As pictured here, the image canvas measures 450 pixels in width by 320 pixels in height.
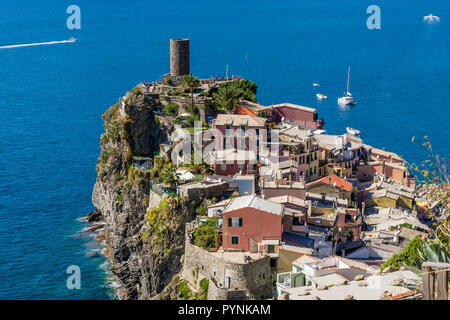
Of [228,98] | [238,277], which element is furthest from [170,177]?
[228,98]

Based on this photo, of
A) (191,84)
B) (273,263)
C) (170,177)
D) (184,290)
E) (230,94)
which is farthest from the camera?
(230,94)

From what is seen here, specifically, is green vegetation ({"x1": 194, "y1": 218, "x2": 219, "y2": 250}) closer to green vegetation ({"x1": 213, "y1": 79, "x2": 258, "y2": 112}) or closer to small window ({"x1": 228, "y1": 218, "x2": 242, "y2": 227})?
small window ({"x1": 228, "y1": 218, "x2": 242, "y2": 227})

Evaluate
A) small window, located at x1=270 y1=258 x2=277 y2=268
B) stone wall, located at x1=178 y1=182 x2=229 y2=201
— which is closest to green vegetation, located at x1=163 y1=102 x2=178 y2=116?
stone wall, located at x1=178 y1=182 x2=229 y2=201

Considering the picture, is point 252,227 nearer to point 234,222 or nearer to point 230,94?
point 234,222

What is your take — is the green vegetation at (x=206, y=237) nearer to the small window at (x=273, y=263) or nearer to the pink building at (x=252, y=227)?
the pink building at (x=252, y=227)
